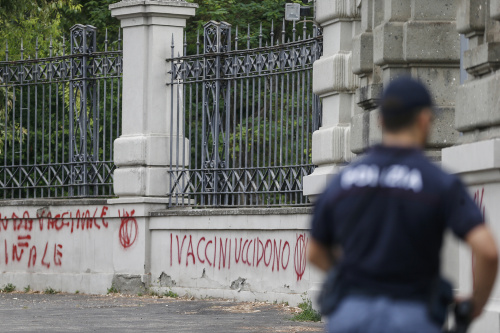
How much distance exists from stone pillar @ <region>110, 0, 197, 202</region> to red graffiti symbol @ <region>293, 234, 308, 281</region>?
248 centimetres

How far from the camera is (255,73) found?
13.5m

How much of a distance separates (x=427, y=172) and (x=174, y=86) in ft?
36.1

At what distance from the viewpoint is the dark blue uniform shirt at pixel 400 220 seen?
3.54 metres

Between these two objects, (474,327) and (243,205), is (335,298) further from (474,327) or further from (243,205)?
(243,205)

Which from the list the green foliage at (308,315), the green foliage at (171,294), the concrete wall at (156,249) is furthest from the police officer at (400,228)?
the green foliage at (171,294)

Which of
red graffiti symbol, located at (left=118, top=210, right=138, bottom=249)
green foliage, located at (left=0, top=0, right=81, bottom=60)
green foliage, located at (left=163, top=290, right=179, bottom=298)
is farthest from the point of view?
green foliage, located at (left=0, top=0, right=81, bottom=60)

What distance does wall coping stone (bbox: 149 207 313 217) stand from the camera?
12.4 metres

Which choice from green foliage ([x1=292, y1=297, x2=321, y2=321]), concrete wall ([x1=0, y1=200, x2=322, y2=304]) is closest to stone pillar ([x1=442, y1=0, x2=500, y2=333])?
green foliage ([x1=292, y1=297, x2=321, y2=321])

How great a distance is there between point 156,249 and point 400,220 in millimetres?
10862

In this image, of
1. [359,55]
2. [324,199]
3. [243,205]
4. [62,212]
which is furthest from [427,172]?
[62,212]

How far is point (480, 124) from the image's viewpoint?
7957mm

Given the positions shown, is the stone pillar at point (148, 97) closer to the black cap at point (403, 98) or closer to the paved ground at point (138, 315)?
the paved ground at point (138, 315)

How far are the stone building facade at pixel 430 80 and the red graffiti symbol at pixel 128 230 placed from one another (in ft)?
10.9

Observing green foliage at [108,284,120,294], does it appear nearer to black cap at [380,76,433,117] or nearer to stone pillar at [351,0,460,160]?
stone pillar at [351,0,460,160]
